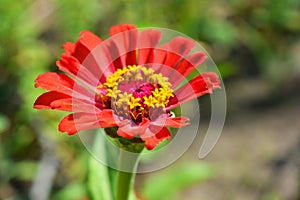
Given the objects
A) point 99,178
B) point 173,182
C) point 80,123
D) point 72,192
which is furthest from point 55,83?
point 173,182

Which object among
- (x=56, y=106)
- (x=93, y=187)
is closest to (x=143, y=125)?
(x=56, y=106)

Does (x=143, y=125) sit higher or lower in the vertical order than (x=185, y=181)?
lower

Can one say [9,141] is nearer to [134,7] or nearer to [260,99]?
[134,7]

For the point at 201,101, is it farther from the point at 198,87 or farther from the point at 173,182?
the point at 198,87

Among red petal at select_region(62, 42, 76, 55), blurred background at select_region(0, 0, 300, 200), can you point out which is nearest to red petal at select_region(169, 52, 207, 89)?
red petal at select_region(62, 42, 76, 55)

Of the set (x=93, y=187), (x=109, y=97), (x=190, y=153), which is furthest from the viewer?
(x=190, y=153)

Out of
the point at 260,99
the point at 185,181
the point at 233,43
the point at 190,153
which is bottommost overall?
the point at 185,181

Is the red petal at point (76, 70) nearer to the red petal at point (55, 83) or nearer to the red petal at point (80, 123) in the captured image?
the red petal at point (55, 83)
